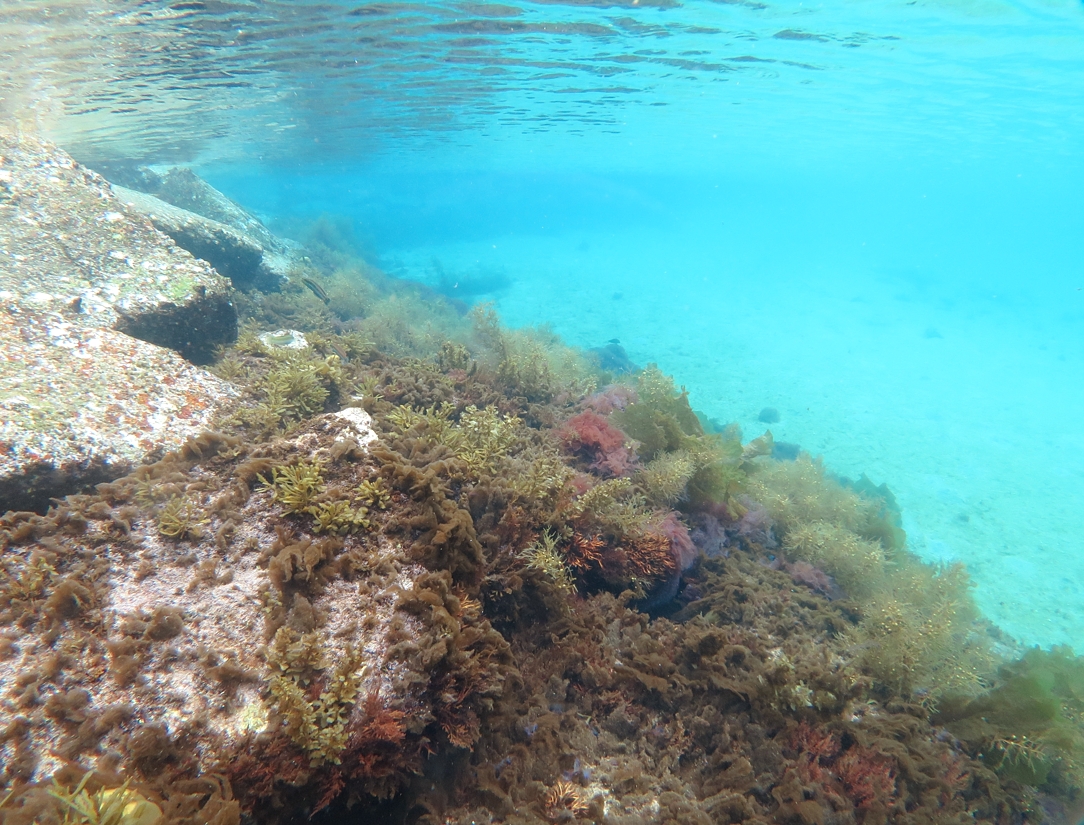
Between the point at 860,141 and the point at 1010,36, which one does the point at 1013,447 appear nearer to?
the point at 1010,36

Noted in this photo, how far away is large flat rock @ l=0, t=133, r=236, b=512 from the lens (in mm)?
4340

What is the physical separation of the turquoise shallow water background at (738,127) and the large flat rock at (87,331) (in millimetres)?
7931

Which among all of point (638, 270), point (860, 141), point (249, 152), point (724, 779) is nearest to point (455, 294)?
point (249, 152)

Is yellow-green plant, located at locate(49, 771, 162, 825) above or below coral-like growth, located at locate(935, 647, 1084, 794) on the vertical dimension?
above

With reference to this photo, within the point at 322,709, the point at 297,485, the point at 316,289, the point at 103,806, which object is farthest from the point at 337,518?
the point at 316,289

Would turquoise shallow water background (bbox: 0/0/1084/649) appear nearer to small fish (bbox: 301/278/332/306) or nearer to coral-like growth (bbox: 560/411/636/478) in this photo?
small fish (bbox: 301/278/332/306)

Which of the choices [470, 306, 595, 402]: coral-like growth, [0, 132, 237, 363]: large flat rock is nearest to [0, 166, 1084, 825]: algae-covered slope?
Answer: [0, 132, 237, 363]: large flat rock

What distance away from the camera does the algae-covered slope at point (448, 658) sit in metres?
2.85

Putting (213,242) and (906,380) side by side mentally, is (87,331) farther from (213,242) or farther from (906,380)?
(906,380)

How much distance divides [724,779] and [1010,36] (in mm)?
29348

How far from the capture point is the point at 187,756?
2729mm

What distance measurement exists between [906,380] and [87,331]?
37643 millimetres

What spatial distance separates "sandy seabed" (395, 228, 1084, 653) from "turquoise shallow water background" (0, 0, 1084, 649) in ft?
0.52

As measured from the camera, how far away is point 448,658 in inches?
133
